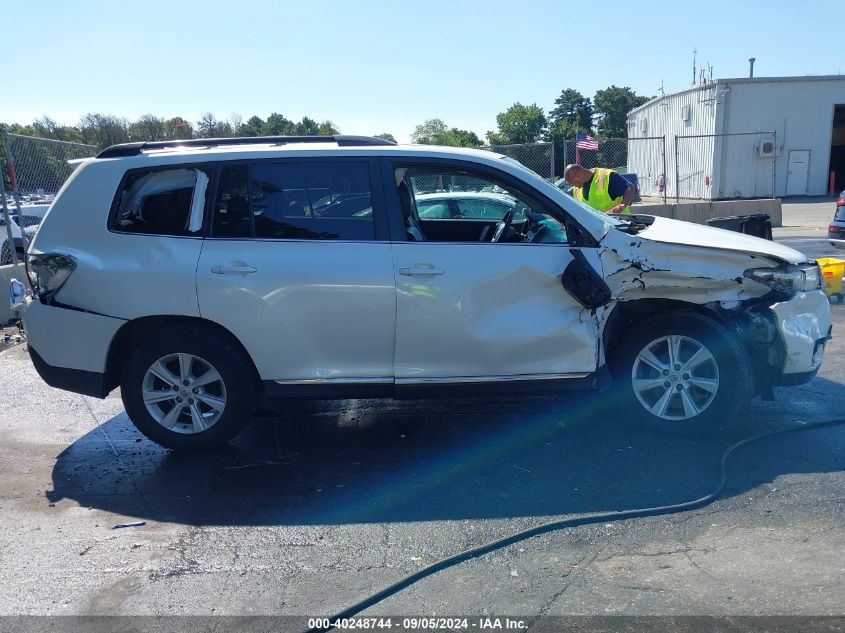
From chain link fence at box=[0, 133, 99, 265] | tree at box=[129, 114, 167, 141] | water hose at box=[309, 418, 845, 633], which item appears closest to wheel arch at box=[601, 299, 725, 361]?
water hose at box=[309, 418, 845, 633]

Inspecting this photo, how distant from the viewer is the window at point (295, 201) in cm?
457

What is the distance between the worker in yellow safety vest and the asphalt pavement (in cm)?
259

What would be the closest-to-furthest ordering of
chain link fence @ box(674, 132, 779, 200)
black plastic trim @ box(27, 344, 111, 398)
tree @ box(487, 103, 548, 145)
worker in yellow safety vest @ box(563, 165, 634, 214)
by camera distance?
black plastic trim @ box(27, 344, 111, 398) → worker in yellow safety vest @ box(563, 165, 634, 214) → chain link fence @ box(674, 132, 779, 200) → tree @ box(487, 103, 548, 145)

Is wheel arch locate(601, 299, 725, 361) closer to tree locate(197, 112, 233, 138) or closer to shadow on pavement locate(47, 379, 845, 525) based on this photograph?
shadow on pavement locate(47, 379, 845, 525)

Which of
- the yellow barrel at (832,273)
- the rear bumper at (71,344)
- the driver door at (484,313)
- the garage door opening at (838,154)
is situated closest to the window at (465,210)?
the driver door at (484,313)

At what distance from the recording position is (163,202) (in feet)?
15.3

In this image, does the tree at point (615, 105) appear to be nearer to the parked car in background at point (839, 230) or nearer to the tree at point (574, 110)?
the tree at point (574, 110)

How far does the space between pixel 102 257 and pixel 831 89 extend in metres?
33.8

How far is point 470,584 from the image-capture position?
3.23 meters

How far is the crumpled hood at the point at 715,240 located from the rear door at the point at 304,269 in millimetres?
1861

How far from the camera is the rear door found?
14.7 ft

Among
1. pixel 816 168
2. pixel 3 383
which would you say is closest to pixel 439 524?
pixel 3 383

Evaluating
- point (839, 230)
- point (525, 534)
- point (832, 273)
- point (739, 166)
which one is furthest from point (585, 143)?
point (525, 534)

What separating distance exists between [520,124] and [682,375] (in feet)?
243
